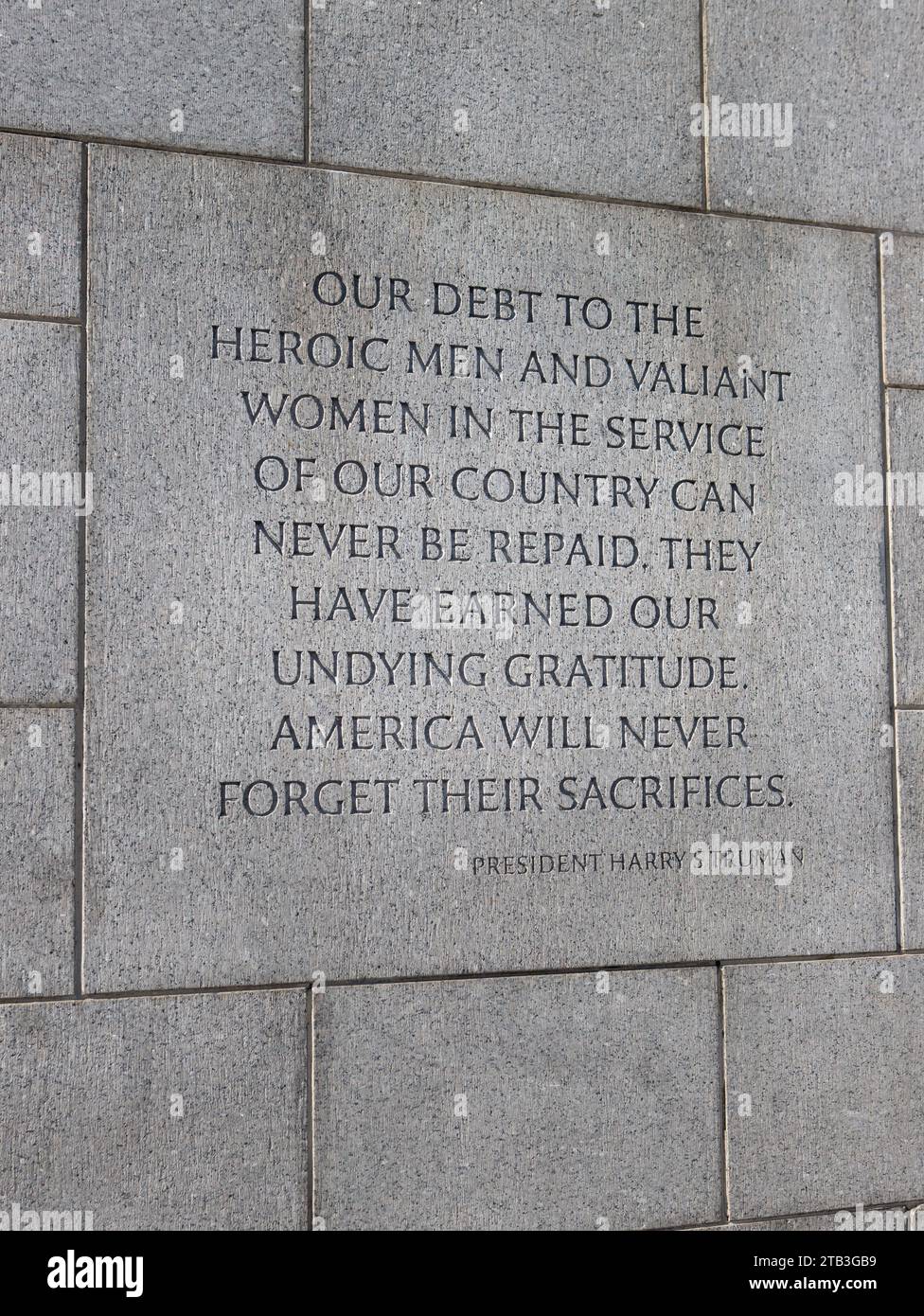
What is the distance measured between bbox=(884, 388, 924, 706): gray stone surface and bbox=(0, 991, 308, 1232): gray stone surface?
2790mm

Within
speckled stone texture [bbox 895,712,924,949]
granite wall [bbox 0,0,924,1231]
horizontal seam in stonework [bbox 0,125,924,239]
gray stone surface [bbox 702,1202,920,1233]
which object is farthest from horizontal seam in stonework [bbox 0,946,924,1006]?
horizontal seam in stonework [bbox 0,125,924,239]

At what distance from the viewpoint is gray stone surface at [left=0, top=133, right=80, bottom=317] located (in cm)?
476

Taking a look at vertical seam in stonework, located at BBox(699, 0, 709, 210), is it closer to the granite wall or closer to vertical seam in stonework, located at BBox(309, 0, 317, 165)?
the granite wall

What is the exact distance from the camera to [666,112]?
5535 mm

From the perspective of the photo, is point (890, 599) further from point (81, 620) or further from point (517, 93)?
point (81, 620)

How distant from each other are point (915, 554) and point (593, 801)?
1.75 metres

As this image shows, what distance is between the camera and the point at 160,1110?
472cm

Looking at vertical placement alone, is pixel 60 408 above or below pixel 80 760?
above

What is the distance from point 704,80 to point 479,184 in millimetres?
1099

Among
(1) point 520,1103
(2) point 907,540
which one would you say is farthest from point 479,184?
(1) point 520,1103

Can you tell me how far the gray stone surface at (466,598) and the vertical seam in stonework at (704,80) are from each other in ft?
0.56
